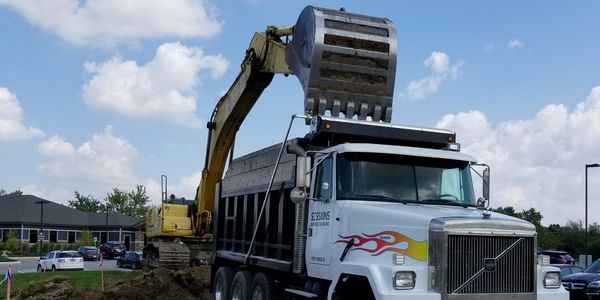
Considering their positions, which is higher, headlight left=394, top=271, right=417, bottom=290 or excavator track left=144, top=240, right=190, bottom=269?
headlight left=394, top=271, right=417, bottom=290

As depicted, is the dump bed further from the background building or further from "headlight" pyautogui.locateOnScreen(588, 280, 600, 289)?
the background building

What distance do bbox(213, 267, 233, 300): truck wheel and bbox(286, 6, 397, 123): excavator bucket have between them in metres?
3.96

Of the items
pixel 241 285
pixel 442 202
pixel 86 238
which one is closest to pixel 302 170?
pixel 442 202

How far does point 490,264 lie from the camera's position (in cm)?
885

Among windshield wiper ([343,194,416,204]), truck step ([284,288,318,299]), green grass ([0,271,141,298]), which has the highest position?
windshield wiper ([343,194,416,204])

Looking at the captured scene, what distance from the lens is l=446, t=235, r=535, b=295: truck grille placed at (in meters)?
8.67

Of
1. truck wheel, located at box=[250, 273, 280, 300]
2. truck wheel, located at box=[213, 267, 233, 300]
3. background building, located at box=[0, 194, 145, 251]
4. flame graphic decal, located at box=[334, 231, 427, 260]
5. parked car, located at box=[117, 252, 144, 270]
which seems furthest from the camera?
background building, located at box=[0, 194, 145, 251]

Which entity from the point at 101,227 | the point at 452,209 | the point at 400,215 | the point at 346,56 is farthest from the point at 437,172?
the point at 101,227

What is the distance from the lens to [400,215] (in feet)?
29.9

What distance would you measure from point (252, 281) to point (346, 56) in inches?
172

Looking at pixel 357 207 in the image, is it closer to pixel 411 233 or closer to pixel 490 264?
pixel 411 233

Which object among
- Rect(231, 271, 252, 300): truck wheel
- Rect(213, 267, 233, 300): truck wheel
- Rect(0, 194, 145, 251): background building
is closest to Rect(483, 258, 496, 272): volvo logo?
Rect(231, 271, 252, 300): truck wheel

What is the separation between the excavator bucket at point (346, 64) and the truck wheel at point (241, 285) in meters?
3.26

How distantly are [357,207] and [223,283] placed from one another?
19.3 feet
